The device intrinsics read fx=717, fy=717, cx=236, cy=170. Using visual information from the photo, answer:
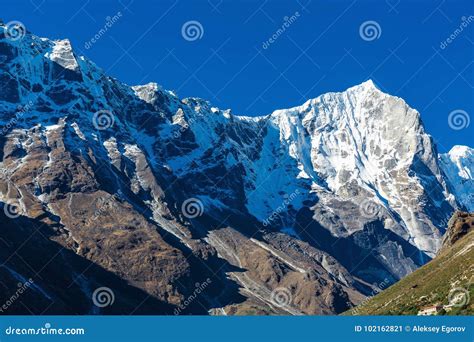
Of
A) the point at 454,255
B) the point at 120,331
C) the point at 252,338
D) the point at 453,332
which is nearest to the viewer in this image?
the point at 453,332

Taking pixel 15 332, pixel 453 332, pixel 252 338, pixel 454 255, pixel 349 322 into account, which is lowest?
pixel 15 332

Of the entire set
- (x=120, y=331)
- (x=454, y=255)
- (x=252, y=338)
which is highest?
(x=454, y=255)

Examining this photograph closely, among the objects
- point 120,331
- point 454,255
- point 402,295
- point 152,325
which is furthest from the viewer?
point 454,255

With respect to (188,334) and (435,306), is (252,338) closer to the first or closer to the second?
(188,334)

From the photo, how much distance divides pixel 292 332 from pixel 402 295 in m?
86.8

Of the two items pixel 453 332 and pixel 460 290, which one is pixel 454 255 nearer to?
pixel 460 290

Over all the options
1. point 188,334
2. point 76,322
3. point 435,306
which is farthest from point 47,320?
point 435,306

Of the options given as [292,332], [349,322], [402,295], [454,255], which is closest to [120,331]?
[292,332]

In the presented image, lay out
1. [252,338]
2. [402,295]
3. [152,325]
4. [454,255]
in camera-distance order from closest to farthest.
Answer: [252,338]
[152,325]
[402,295]
[454,255]

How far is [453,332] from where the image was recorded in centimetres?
8888

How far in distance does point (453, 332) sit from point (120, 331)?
44860mm

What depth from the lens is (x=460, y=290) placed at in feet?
403

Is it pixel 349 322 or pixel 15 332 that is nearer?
pixel 15 332

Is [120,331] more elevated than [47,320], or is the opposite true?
[120,331]
